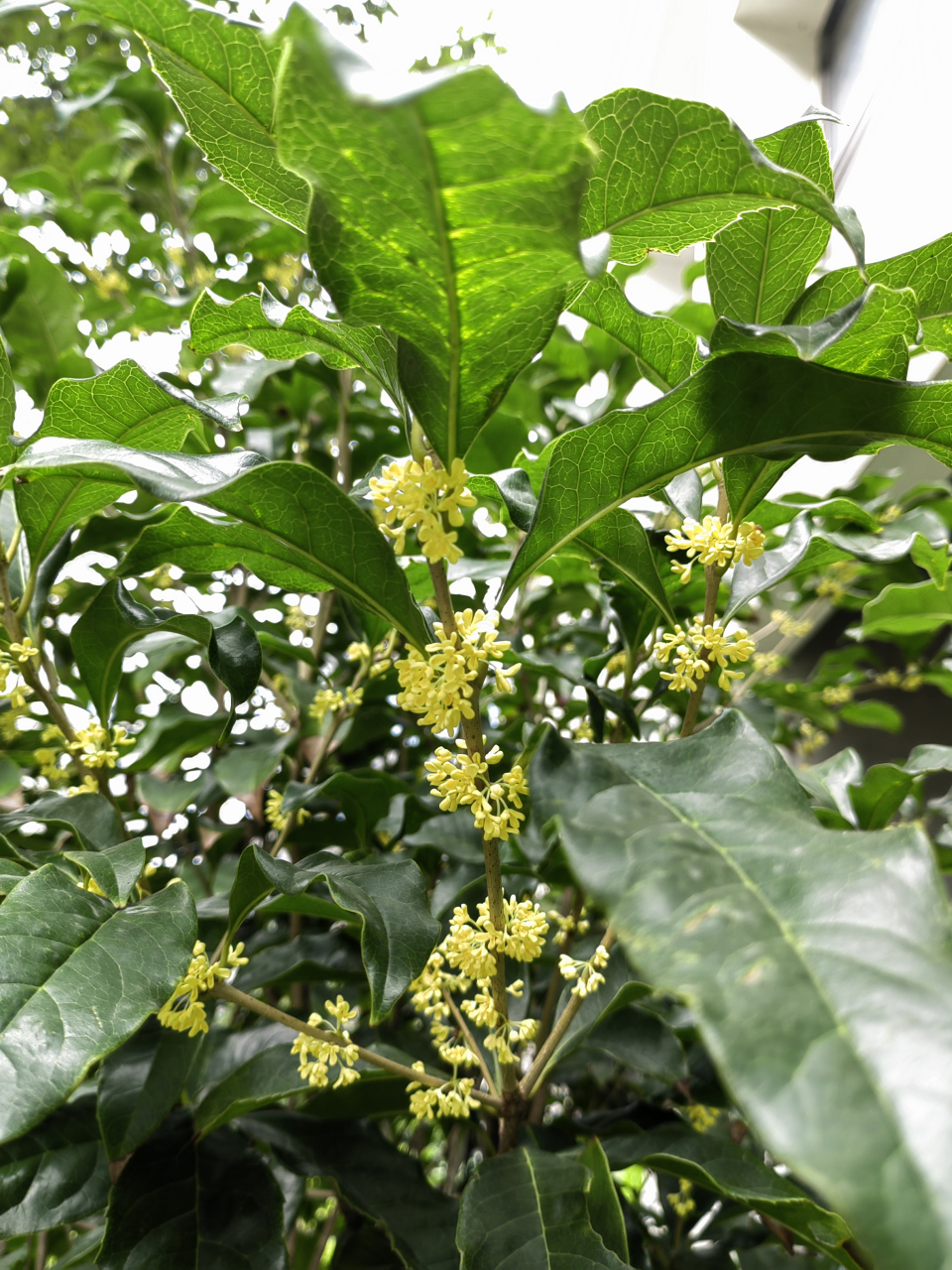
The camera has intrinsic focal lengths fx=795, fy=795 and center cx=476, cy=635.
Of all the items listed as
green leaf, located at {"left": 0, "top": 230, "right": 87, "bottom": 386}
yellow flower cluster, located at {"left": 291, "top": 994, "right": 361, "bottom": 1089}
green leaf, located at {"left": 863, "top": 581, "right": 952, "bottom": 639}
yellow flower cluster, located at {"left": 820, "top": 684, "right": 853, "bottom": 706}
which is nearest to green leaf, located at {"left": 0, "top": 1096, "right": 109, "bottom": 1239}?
yellow flower cluster, located at {"left": 291, "top": 994, "right": 361, "bottom": 1089}

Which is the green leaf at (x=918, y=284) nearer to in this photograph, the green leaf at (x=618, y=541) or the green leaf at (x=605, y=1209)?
the green leaf at (x=618, y=541)

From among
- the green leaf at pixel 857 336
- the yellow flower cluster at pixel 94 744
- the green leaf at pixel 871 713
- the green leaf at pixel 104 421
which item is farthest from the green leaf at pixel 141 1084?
the green leaf at pixel 871 713

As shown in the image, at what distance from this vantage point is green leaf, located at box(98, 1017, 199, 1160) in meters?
0.60

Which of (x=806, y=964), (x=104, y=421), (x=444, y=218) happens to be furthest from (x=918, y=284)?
(x=104, y=421)

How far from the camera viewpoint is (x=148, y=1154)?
644 mm

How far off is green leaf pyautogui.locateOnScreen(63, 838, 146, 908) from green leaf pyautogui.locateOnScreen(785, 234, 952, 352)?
1.93 ft

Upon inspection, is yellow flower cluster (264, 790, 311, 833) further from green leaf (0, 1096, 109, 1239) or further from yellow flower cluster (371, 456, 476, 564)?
yellow flower cluster (371, 456, 476, 564)

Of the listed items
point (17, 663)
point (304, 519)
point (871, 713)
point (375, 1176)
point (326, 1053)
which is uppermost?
point (304, 519)

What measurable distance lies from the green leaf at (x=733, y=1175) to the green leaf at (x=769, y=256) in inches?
23.5

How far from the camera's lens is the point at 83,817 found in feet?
2.13

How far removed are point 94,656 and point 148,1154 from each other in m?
0.41

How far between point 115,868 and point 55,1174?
31cm

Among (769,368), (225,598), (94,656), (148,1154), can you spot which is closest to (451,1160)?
(148,1154)

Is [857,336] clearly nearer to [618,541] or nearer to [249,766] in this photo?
[618,541]
